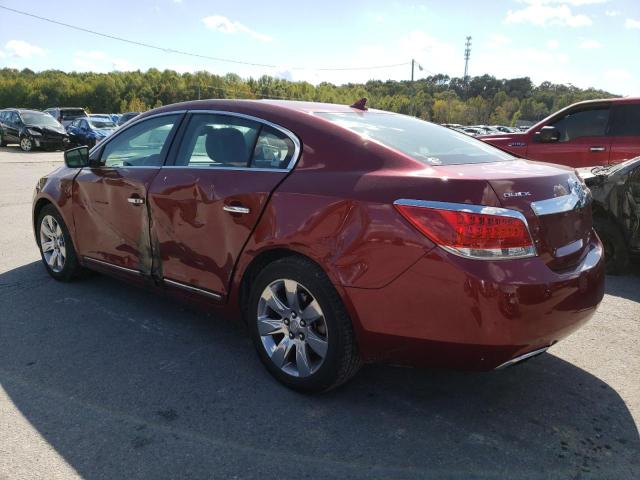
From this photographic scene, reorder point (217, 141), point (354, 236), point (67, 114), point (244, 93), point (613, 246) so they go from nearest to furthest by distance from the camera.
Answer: point (354, 236) < point (217, 141) < point (613, 246) < point (67, 114) < point (244, 93)

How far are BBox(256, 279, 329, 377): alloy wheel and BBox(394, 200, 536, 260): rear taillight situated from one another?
79 centimetres

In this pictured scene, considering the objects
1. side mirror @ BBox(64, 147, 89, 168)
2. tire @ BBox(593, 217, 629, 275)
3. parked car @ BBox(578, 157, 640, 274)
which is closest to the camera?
side mirror @ BBox(64, 147, 89, 168)

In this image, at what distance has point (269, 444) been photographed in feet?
8.53

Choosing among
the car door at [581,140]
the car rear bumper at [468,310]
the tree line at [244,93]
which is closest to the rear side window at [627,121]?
the car door at [581,140]

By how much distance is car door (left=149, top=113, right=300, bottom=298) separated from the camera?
3.16 m

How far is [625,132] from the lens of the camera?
7.34 meters

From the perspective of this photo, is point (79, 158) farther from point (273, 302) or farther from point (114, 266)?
point (273, 302)

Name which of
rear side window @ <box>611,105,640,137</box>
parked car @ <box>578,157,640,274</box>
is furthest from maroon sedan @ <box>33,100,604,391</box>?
rear side window @ <box>611,105,640,137</box>

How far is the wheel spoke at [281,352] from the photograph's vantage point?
3.10 metres

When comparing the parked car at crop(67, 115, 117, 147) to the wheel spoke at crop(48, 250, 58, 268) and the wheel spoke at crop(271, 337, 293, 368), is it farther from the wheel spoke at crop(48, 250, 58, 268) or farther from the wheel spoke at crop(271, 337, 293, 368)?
the wheel spoke at crop(271, 337, 293, 368)

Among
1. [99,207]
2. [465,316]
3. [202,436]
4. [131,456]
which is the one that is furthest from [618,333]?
[99,207]

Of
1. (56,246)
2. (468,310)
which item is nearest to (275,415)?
(468,310)

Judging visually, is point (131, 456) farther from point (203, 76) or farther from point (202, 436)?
point (203, 76)

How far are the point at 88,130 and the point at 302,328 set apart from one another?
2326cm
